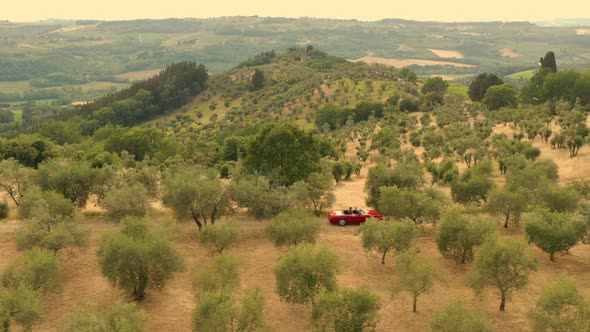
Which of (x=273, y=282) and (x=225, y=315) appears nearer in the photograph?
(x=225, y=315)

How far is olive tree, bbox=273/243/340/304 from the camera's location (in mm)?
31062

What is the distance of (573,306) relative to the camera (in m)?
28.6

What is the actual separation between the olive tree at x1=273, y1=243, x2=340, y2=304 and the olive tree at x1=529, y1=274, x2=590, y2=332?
1233 cm

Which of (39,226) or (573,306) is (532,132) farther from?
(39,226)

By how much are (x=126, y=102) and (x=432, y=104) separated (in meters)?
118

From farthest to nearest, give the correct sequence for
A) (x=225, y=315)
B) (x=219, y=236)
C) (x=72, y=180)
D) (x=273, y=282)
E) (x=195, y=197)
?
1. (x=72, y=180)
2. (x=195, y=197)
3. (x=219, y=236)
4. (x=273, y=282)
5. (x=225, y=315)

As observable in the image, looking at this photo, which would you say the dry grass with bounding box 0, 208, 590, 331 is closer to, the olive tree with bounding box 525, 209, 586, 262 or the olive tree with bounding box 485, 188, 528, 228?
the olive tree with bounding box 525, 209, 586, 262

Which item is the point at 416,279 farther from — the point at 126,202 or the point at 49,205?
the point at 49,205

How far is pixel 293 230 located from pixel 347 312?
12.3 m

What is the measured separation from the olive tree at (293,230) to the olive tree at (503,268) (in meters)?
13.3

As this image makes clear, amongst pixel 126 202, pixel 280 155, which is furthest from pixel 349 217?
pixel 126 202

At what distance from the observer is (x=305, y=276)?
31156 millimetres

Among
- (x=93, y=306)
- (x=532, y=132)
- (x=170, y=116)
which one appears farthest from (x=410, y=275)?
(x=170, y=116)

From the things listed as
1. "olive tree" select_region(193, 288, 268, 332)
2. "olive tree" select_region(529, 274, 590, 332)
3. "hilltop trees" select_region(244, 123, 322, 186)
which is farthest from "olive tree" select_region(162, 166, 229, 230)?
"olive tree" select_region(529, 274, 590, 332)
